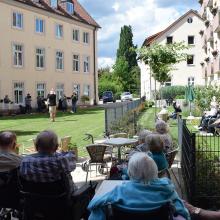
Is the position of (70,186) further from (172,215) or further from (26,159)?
(172,215)

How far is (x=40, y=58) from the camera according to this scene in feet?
146

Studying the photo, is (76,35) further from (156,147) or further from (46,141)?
(46,141)

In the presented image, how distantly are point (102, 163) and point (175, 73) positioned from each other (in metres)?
58.3

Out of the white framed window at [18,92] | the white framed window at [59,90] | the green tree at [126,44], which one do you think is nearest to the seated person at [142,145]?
the white framed window at [18,92]

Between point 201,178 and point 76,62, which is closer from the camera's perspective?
point 201,178

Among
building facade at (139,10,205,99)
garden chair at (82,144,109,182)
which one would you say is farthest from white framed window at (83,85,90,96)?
garden chair at (82,144,109,182)

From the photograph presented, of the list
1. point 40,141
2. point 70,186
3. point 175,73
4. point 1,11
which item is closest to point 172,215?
point 70,186

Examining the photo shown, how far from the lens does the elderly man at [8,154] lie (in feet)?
19.7

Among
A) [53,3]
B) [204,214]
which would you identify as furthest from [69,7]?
[204,214]

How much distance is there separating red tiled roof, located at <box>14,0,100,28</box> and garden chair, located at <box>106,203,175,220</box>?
127 ft

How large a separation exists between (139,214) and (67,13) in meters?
46.9

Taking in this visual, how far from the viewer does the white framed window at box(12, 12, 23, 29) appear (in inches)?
1599

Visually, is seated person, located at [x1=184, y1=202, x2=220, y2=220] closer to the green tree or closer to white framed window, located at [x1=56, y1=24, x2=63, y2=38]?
white framed window, located at [x1=56, y1=24, x2=63, y2=38]

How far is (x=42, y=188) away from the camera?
207 inches
